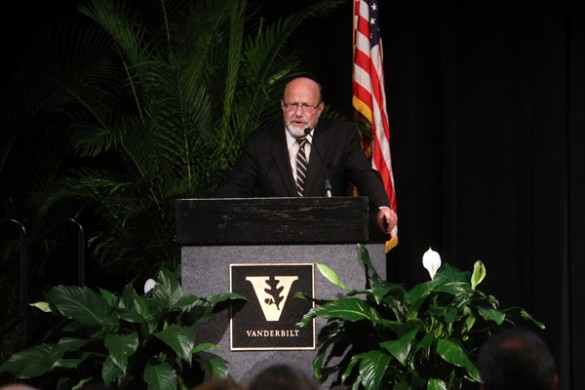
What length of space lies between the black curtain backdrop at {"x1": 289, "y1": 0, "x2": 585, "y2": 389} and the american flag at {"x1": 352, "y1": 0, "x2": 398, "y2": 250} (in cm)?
62

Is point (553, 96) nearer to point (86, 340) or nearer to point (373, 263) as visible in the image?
point (373, 263)

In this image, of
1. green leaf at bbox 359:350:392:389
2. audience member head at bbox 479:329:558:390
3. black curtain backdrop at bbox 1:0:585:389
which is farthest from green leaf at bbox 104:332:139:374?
black curtain backdrop at bbox 1:0:585:389

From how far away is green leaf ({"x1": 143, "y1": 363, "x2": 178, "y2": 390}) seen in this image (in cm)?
411

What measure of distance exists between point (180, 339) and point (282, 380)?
2.02m

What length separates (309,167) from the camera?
16.5 feet

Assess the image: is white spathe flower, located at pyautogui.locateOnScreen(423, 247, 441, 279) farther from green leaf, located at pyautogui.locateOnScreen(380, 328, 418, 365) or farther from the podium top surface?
green leaf, located at pyautogui.locateOnScreen(380, 328, 418, 365)

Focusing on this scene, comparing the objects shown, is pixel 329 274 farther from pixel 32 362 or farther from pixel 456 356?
pixel 32 362

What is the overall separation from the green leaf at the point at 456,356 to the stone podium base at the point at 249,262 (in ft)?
1.46

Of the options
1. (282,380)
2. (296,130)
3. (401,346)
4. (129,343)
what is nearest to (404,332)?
(401,346)

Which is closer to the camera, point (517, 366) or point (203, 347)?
point (517, 366)

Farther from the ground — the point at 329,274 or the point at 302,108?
the point at 302,108

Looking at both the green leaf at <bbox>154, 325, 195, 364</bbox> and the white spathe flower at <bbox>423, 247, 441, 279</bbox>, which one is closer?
the green leaf at <bbox>154, 325, 195, 364</bbox>

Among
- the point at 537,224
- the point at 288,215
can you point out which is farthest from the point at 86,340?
the point at 537,224

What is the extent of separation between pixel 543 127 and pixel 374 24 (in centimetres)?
143
